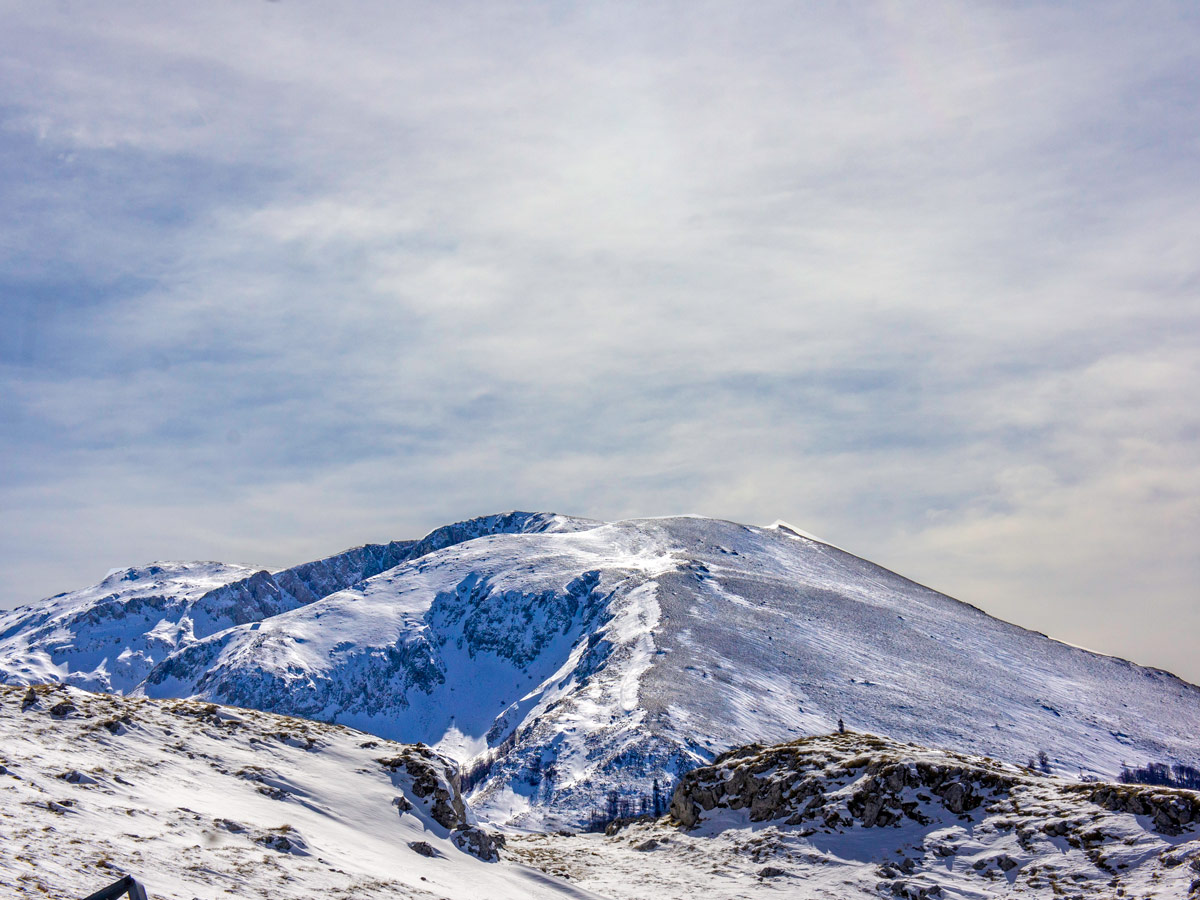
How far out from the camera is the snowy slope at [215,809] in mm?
18891

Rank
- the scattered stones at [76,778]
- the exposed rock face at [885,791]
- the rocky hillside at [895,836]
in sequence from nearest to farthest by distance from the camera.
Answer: the scattered stones at [76,778] → the rocky hillside at [895,836] → the exposed rock face at [885,791]

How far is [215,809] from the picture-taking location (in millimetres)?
24969

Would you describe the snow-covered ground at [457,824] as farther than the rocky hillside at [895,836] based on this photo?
No

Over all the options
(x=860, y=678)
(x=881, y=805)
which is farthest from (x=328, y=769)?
(x=860, y=678)

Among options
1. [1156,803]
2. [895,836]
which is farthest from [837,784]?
[1156,803]

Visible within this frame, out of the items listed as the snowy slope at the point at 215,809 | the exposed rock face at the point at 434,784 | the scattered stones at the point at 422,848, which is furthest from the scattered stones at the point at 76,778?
the exposed rock face at the point at 434,784

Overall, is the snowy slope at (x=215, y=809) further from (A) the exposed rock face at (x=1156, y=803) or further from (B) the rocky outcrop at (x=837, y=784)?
(A) the exposed rock face at (x=1156, y=803)

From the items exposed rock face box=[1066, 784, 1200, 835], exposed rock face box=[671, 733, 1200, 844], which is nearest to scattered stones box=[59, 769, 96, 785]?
exposed rock face box=[671, 733, 1200, 844]

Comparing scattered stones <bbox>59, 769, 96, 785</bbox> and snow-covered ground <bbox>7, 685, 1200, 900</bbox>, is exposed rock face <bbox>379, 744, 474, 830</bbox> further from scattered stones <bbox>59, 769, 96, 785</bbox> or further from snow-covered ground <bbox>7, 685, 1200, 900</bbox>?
scattered stones <bbox>59, 769, 96, 785</bbox>

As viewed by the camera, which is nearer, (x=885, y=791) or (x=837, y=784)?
(x=885, y=791)

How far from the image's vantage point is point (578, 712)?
156 m

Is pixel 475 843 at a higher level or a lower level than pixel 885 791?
lower

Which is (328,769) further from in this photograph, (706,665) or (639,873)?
(706,665)

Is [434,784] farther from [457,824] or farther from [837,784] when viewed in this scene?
[837,784]
